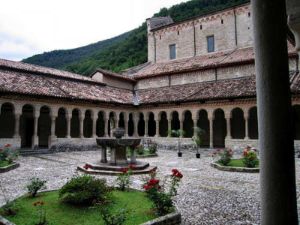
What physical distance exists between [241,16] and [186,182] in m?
22.7

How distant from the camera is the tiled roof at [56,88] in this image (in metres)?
17.1

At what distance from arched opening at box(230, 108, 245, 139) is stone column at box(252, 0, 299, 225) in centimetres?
2121

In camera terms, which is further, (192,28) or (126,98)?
(192,28)

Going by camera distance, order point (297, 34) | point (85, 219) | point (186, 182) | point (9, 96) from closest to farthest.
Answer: point (297, 34)
point (85, 219)
point (186, 182)
point (9, 96)

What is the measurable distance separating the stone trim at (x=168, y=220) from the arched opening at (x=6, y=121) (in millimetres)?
18562

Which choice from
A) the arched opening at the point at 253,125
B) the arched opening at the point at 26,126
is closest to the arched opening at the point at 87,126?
the arched opening at the point at 26,126

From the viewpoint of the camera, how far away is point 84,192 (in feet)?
17.5

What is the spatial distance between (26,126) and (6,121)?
179 cm

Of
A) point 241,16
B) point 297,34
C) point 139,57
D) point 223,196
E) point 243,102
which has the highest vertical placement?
point 139,57

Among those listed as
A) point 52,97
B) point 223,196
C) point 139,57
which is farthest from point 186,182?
point 139,57

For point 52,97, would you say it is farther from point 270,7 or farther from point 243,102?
point 270,7

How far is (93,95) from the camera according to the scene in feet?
70.6

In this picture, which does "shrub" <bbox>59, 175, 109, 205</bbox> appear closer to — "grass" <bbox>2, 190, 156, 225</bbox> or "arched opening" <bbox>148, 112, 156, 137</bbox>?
"grass" <bbox>2, 190, 156, 225</bbox>

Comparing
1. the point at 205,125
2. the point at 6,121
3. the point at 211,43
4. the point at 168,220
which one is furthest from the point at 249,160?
the point at 211,43
